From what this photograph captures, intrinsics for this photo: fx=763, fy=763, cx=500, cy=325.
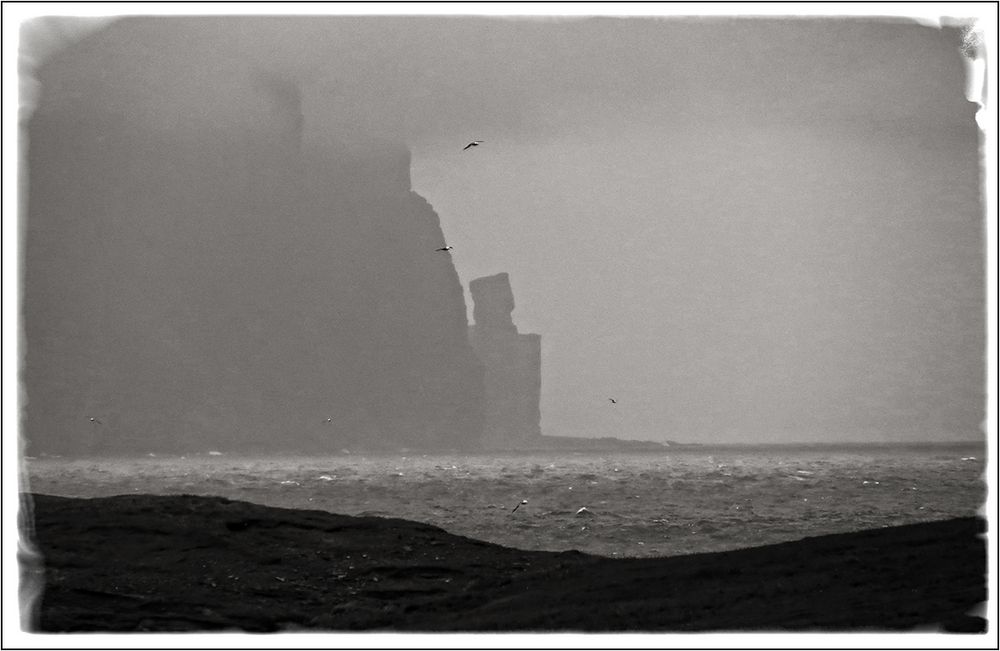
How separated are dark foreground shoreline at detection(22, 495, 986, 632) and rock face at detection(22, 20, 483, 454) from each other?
2.15 feet

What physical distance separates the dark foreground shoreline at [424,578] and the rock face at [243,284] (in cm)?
65

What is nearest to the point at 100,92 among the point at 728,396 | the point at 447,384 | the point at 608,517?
the point at 447,384

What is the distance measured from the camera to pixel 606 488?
4426 millimetres

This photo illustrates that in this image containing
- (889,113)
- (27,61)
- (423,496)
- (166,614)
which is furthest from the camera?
(889,113)

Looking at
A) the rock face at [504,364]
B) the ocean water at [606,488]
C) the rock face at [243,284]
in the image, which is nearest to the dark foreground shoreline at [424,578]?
the ocean water at [606,488]

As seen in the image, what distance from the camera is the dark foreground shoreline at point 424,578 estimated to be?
3.52 m

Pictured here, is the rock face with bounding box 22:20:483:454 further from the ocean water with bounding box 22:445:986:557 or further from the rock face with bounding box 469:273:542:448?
the ocean water with bounding box 22:445:986:557

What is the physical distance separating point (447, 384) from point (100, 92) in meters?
2.64

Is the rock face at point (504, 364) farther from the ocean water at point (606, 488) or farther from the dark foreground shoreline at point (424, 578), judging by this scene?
the dark foreground shoreline at point (424, 578)

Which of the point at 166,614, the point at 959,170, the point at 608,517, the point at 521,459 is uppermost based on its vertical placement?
the point at 959,170

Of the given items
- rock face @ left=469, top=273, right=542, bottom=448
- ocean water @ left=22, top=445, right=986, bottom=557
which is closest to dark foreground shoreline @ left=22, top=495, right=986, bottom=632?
ocean water @ left=22, top=445, right=986, bottom=557

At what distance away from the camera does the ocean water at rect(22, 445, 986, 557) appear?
163 inches

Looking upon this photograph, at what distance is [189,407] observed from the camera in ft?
15.1

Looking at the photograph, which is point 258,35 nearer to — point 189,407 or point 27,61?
point 27,61
